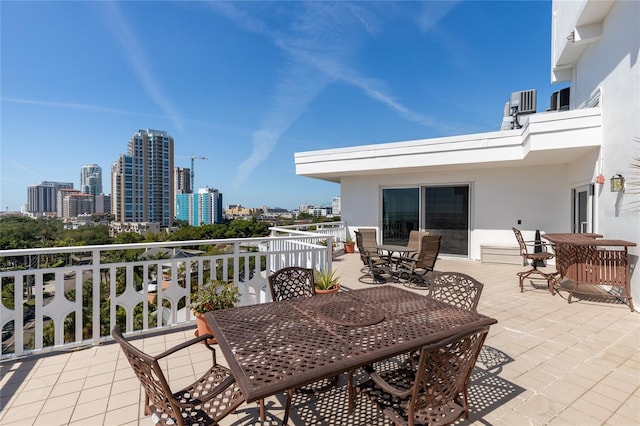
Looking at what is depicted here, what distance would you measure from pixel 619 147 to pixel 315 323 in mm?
5801

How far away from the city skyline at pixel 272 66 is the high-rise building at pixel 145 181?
83.7 ft

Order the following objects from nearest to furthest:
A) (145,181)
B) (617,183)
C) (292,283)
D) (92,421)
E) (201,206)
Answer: (92,421)
(292,283)
(617,183)
(145,181)
(201,206)

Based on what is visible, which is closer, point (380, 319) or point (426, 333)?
point (426, 333)

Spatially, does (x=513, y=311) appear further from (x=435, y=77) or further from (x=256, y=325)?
(x=435, y=77)

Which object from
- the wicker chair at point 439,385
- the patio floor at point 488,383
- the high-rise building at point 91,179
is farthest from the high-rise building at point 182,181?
the wicker chair at point 439,385

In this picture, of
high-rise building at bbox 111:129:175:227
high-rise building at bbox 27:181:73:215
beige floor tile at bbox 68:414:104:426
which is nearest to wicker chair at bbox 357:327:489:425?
beige floor tile at bbox 68:414:104:426

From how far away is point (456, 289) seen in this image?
2461 mm

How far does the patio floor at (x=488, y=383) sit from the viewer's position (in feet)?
6.15

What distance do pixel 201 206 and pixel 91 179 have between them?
Answer: 2229cm

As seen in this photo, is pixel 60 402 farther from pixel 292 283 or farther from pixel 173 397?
pixel 292 283

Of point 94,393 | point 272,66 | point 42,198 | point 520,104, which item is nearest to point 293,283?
point 94,393

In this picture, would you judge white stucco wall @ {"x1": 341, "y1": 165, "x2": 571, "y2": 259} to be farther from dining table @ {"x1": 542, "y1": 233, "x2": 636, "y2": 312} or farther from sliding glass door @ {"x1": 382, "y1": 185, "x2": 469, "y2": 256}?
dining table @ {"x1": 542, "y1": 233, "x2": 636, "y2": 312}

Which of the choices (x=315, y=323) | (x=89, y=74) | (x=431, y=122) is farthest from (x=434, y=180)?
(x=89, y=74)

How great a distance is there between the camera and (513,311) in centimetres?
397
